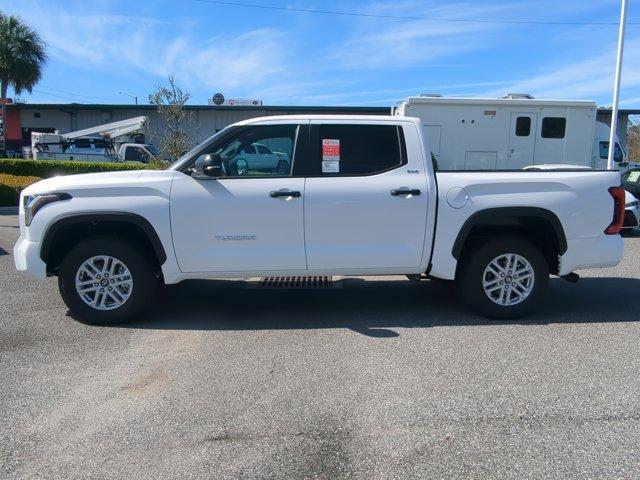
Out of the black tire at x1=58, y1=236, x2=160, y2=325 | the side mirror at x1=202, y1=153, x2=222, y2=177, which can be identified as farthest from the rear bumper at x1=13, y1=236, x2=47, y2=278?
the side mirror at x1=202, y1=153, x2=222, y2=177

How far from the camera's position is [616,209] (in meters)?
5.77

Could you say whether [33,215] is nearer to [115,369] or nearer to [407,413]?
[115,369]

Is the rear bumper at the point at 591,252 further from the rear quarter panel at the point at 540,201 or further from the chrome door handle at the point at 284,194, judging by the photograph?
the chrome door handle at the point at 284,194

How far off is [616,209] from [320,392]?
3789 mm

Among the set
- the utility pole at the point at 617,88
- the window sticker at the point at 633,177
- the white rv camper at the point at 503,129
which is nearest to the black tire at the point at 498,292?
the white rv camper at the point at 503,129

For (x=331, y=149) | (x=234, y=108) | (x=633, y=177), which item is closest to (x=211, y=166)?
(x=331, y=149)

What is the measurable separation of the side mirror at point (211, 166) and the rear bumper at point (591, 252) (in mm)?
3641

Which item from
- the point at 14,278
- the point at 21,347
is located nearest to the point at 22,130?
the point at 14,278

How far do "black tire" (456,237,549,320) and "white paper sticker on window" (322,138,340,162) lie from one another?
1767mm

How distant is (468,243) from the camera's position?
5.97m

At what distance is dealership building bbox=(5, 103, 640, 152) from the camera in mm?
34938

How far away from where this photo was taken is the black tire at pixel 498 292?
227 inches

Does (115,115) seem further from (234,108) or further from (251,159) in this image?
(251,159)

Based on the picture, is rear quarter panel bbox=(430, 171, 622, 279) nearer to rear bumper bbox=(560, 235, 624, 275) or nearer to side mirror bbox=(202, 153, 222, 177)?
rear bumper bbox=(560, 235, 624, 275)
